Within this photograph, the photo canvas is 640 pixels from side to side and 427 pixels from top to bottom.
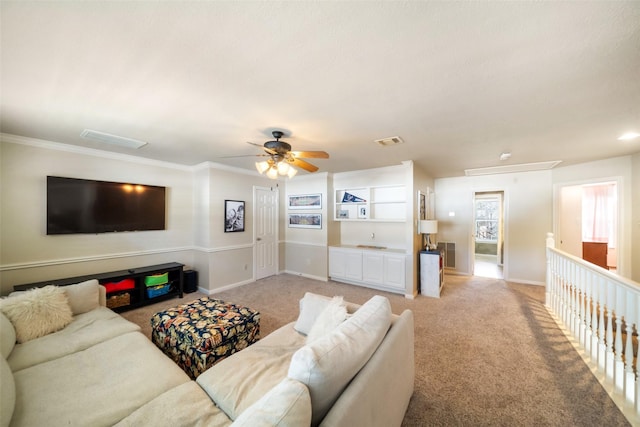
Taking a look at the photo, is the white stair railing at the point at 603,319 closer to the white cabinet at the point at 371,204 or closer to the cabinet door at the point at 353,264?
the white cabinet at the point at 371,204

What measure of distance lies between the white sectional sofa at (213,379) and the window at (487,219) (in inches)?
290

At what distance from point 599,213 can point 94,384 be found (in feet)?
30.8

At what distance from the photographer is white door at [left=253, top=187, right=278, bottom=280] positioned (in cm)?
512

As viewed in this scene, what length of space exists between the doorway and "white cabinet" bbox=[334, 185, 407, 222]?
3.41 meters

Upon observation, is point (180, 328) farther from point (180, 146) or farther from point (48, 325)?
point (180, 146)

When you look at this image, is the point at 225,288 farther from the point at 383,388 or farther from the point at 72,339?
the point at 383,388

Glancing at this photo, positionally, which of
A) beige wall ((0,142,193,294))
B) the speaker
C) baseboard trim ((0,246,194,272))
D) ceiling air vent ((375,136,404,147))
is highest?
ceiling air vent ((375,136,404,147))

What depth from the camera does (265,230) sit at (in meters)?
5.32

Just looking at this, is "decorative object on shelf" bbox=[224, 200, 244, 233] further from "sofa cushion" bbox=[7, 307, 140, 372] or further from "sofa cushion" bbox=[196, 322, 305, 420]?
"sofa cushion" bbox=[196, 322, 305, 420]

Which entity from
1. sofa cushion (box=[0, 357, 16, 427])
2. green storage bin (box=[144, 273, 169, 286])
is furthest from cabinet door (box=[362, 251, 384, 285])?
sofa cushion (box=[0, 357, 16, 427])

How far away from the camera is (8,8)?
1.10 meters

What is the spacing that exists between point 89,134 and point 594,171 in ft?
25.2

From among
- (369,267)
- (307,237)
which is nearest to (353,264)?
(369,267)

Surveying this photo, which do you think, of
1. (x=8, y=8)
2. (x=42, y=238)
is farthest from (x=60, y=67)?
(x=42, y=238)
